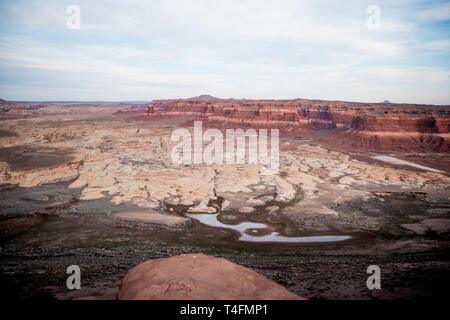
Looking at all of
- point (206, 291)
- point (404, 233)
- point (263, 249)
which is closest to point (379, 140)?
point (404, 233)

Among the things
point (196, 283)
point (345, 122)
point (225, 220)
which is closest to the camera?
point (196, 283)

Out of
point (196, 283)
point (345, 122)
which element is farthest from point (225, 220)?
point (345, 122)

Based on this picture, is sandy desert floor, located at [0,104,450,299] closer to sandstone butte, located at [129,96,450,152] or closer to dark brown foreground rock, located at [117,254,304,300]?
dark brown foreground rock, located at [117,254,304,300]

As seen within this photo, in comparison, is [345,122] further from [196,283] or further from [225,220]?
[196,283]

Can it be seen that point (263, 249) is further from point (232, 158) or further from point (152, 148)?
point (152, 148)

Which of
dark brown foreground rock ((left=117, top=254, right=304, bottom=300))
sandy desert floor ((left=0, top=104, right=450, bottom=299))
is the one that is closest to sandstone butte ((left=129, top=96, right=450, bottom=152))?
sandy desert floor ((left=0, top=104, right=450, bottom=299))
